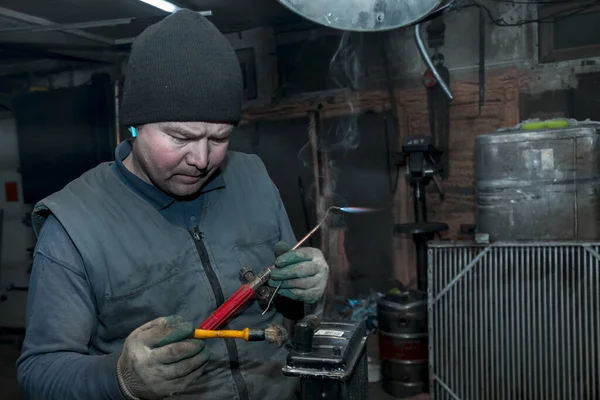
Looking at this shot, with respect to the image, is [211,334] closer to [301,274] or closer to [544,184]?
[301,274]

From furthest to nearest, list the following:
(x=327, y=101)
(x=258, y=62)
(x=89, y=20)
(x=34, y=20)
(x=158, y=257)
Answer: (x=258, y=62) < (x=327, y=101) < (x=89, y=20) < (x=34, y=20) < (x=158, y=257)

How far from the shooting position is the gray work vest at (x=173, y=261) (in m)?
1.25

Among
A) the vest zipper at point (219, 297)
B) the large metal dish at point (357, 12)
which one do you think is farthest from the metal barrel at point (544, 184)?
the vest zipper at point (219, 297)

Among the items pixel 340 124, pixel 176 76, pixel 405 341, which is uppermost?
pixel 340 124

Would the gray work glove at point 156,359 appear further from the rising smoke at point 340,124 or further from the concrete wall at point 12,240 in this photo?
the concrete wall at point 12,240

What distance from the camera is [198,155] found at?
4.14 ft

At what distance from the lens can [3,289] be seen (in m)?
5.46

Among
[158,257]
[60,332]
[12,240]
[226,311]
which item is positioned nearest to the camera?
[60,332]

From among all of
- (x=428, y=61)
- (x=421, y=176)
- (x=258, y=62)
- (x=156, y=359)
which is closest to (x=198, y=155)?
(x=156, y=359)

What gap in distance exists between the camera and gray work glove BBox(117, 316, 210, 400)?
991mm

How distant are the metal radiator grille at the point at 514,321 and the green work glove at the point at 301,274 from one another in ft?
6.16

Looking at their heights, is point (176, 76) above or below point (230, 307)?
above

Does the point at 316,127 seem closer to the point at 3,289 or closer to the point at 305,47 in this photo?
the point at 305,47

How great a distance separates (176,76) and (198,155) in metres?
0.20
